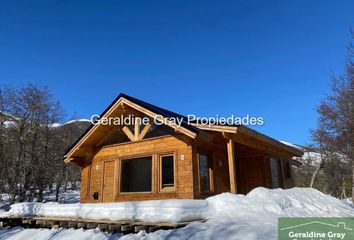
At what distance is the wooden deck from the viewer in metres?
6.63

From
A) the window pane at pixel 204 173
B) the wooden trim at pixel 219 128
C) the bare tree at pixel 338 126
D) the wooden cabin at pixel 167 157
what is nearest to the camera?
the wooden trim at pixel 219 128

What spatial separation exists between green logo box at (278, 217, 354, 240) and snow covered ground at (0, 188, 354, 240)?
23 centimetres

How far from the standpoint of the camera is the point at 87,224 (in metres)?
7.97

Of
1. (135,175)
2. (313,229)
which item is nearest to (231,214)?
(313,229)

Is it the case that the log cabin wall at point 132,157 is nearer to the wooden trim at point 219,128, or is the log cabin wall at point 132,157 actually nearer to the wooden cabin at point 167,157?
the wooden cabin at point 167,157

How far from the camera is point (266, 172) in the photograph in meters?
13.6

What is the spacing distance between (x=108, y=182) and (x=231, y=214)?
7.17 m

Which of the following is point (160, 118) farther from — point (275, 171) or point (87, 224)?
point (275, 171)

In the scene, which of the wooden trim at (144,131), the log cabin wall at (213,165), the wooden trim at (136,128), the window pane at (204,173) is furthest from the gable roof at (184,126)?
the window pane at (204,173)

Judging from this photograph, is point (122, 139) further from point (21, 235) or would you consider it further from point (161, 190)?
Answer: point (21, 235)

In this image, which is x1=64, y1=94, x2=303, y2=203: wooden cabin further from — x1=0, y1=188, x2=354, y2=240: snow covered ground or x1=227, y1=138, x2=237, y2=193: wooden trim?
x1=0, y1=188, x2=354, y2=240: snow covered ground

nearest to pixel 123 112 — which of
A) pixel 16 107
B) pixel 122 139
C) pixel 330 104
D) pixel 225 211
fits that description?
pixel 122 139

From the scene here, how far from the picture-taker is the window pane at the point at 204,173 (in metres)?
10.9

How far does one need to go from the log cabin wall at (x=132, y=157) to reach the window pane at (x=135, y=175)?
0.46 m
